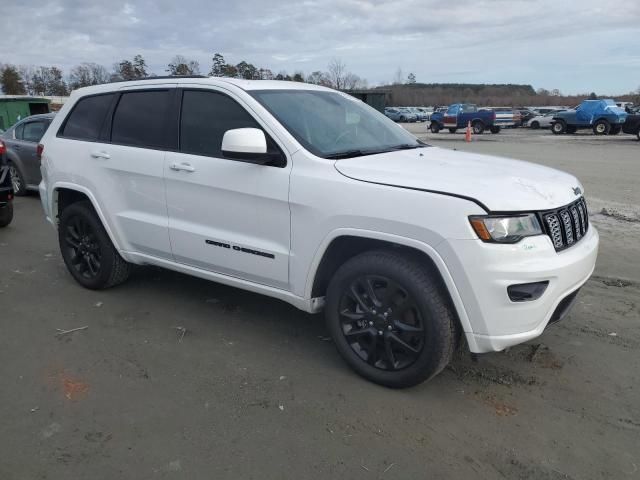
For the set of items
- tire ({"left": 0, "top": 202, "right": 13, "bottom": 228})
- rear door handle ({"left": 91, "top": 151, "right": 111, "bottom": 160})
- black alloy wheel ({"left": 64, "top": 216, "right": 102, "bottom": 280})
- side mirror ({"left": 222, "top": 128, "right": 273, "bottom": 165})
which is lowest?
tire ({"left": 0, "top": 202, "right": 13, "bottom": 228})

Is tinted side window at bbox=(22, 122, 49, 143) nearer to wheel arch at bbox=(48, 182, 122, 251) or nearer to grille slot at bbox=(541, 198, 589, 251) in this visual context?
wheel arch at bbox=(48, 182, 122, 251)

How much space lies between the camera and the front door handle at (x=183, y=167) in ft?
12.9

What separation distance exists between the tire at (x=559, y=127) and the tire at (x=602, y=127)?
1.95 metres

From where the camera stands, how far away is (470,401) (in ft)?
10.7

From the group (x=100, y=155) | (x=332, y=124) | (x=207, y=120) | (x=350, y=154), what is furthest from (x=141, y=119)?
(x=350, y=154)

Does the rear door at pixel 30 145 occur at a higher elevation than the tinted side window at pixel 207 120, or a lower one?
lower

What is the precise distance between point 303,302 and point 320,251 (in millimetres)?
418

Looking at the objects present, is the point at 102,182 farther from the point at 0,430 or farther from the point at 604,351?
the point at 604,351

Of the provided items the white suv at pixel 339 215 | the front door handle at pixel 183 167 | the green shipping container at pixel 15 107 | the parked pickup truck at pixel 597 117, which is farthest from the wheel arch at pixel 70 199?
the parked pickup truck at pixel 597 117

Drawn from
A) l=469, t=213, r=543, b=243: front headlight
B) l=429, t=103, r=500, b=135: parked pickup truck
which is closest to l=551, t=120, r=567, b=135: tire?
l=429, t=103, r=500, b=135: parked pickup truck

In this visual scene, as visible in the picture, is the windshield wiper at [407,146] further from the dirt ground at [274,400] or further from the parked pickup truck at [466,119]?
the parked pickup truck at [466,119]

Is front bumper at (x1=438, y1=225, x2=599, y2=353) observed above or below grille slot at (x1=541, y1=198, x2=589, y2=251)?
below

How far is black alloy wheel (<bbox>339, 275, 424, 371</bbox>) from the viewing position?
321cm

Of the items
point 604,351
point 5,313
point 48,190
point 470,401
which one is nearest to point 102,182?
point 48,190
